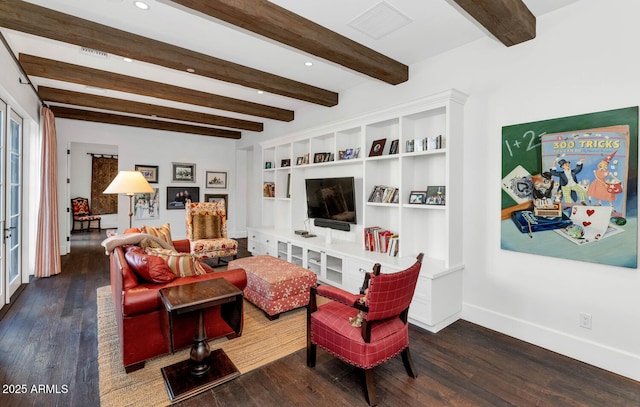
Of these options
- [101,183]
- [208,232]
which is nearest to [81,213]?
[101,183]

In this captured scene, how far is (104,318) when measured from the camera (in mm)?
3229

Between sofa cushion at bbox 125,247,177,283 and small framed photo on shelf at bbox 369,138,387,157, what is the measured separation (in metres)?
2.61

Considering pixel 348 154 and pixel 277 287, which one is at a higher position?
pixel 348 154

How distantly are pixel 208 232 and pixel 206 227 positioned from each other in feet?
0.32

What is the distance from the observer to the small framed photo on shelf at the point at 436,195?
321 cm

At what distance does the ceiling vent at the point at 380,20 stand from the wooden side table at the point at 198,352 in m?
2.53

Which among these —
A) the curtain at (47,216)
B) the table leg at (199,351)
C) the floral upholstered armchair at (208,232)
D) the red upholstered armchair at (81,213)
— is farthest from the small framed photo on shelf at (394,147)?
the red upholstered armchair at (81,213)

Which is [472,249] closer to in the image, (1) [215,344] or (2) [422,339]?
(2) [422,339]

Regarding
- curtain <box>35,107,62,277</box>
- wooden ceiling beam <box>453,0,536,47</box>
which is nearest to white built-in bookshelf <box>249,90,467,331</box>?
wooden ceiling beam <box>453,0,536,47</box>

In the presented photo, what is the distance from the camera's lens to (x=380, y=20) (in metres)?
2.73

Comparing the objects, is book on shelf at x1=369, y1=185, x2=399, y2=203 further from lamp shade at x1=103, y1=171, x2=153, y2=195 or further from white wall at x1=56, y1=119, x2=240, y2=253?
white wall at x1=56, y1=119, x2=240, y2=253

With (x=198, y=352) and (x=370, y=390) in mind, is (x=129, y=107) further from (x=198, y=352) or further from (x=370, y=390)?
(x=370, y=390)

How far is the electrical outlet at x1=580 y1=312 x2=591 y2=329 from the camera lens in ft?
8.19

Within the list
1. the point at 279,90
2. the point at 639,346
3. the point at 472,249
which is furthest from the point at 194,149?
the point at 639,346
